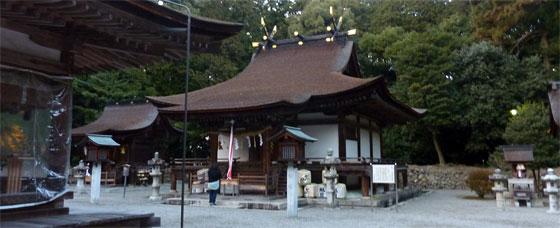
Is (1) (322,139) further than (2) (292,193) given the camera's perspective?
Yes

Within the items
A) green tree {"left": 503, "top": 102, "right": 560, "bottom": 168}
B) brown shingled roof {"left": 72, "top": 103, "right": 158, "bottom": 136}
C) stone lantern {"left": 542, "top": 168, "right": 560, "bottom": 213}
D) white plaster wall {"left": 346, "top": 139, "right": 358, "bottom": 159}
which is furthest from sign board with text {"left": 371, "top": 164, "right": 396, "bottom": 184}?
brown shingled roof {"left": 72, "top": 103, "right": 158, "bottom": 136}

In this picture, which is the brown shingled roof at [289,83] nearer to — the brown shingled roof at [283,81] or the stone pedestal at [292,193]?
the brown shingled roof at [283,81]

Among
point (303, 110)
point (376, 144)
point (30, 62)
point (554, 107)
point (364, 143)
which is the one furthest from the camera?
point (376, 144)

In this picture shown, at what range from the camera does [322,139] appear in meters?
16.1

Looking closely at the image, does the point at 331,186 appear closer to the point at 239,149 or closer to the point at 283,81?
the point at 239,149

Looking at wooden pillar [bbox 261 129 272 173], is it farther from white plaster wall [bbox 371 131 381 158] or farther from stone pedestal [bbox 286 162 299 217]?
white plaster wall [bbox 371 131 381 158]

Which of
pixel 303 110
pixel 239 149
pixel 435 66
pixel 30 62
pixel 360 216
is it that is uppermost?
pixel 435 66

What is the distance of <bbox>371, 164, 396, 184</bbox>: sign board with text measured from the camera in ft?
39.7

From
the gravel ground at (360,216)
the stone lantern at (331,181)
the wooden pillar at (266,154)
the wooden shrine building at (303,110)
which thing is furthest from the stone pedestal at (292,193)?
the wooden pillar at (266,154)

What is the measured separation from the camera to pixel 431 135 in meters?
26.0

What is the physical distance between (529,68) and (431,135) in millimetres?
6109

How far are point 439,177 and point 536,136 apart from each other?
18.6ft

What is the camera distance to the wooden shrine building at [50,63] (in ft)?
17.9

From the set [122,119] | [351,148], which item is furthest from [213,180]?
[122,119]
